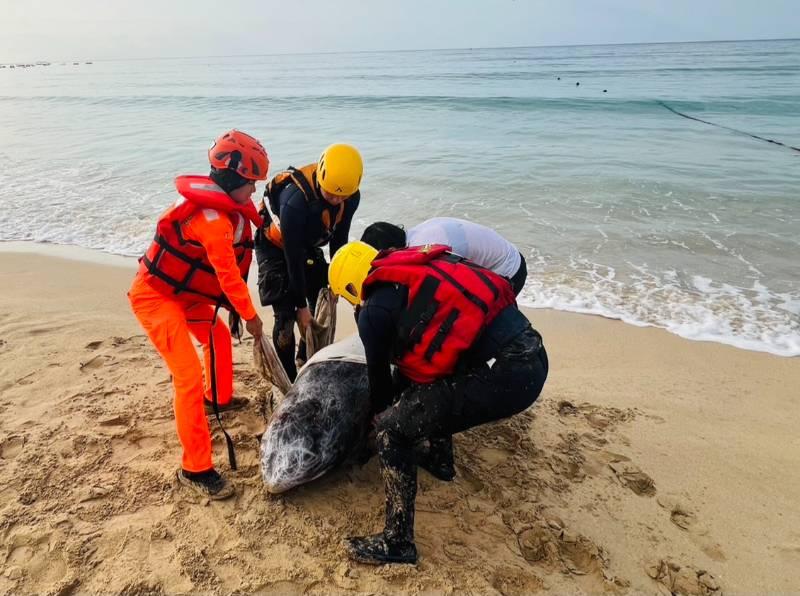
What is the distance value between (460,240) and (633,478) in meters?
1.74

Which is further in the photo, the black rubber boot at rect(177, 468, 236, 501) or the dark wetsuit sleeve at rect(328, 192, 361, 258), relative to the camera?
the dark wetsuit sleeve at rect(328, 192, 361, 258)

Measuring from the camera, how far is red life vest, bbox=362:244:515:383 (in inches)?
86.4

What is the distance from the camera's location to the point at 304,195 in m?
3.45

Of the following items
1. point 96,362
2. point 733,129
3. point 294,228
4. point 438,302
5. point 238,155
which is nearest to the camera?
point 438,302

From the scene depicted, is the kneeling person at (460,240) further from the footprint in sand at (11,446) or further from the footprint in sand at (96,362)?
the footprint in sand at (96,362)

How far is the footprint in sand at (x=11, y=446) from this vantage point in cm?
323

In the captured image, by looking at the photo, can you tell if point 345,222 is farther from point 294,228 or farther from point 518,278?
point 518,278

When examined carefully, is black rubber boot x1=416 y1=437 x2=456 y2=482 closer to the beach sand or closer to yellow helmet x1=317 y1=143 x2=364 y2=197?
the beach sand

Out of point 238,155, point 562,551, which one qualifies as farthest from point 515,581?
point 238,155

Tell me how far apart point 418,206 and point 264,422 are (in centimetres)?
675

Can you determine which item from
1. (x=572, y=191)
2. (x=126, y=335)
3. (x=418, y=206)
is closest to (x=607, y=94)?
(x=572, y=191)

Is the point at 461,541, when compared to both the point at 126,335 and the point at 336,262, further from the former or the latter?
the point at 126,335

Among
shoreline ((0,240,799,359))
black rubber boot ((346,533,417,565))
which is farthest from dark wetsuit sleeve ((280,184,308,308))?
shoreline ((0,240,799,359))

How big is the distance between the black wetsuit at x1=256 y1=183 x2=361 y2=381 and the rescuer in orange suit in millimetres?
379
